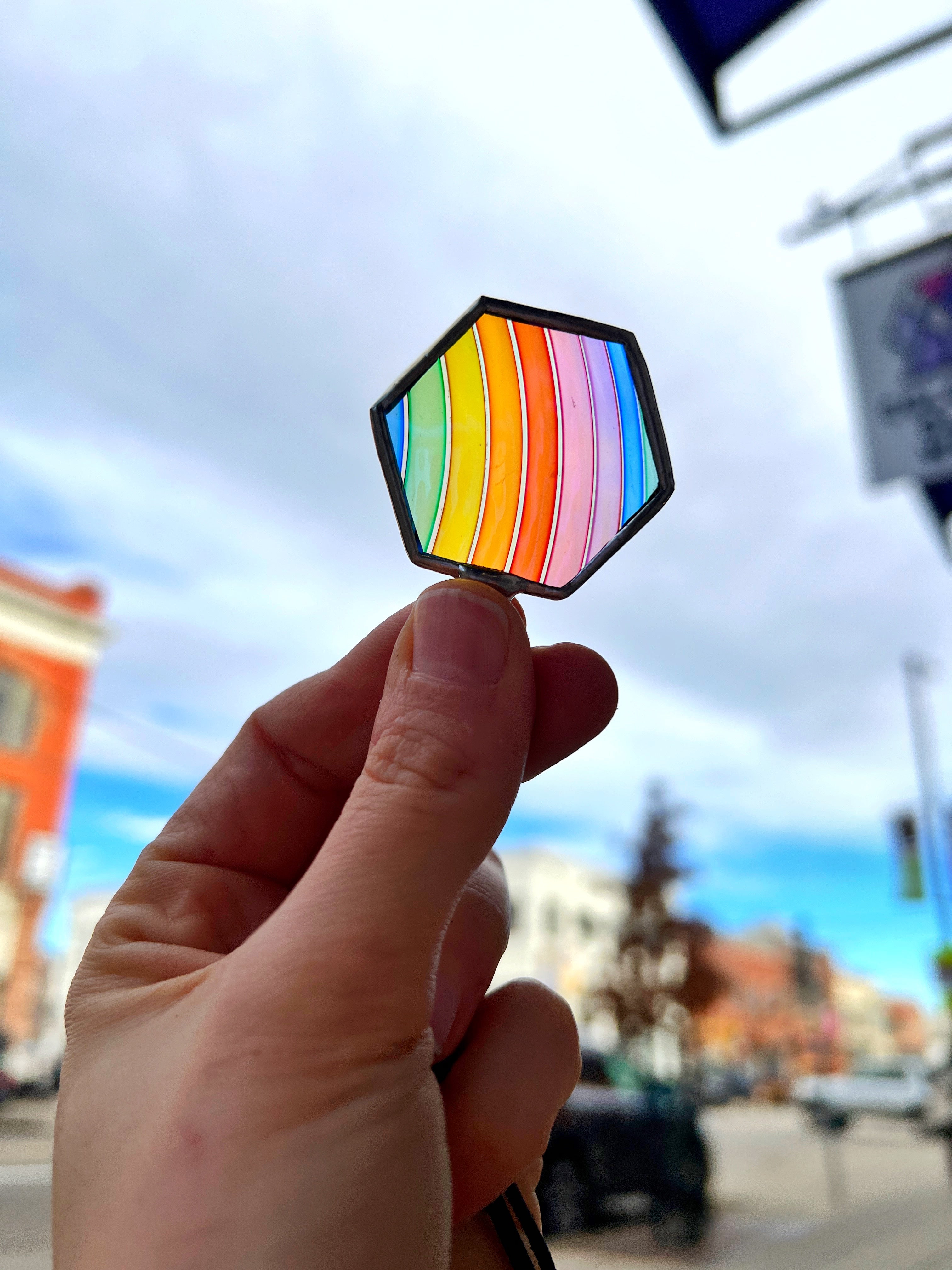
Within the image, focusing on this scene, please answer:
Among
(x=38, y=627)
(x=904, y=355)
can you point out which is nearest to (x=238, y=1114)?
(x=904, y=355)

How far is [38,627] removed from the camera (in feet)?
39.3

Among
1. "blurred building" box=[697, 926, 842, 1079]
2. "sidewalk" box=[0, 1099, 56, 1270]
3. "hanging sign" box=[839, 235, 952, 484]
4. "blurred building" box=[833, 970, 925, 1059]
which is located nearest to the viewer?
"sidewalk" box=[0, 1099, 56, 1270]

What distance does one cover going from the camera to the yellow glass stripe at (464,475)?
57 cm

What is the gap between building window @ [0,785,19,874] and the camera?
35.6ft

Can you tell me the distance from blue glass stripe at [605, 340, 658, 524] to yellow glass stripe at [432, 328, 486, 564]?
91mm

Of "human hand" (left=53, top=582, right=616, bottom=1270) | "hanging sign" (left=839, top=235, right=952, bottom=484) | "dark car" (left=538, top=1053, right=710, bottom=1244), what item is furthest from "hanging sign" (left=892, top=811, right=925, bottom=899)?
"human hand" (left=53, top=582, right=616, bottom=1270)

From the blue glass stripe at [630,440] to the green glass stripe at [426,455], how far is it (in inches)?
4.6

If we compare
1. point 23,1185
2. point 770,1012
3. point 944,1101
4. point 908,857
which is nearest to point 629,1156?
point 944,1101

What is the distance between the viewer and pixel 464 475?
22.6 inches

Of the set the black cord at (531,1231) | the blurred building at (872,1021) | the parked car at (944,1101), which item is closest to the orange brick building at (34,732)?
the parked car at (944,1101)

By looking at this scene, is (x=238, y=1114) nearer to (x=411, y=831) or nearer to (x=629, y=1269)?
(x=411, y=831)

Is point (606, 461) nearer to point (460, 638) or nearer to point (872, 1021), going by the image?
point (460, 638)

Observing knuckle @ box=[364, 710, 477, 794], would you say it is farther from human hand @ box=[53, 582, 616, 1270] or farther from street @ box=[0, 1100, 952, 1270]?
street @ box=[0, 1100, 952, 1270]

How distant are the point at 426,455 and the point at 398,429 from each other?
0.03 meters
